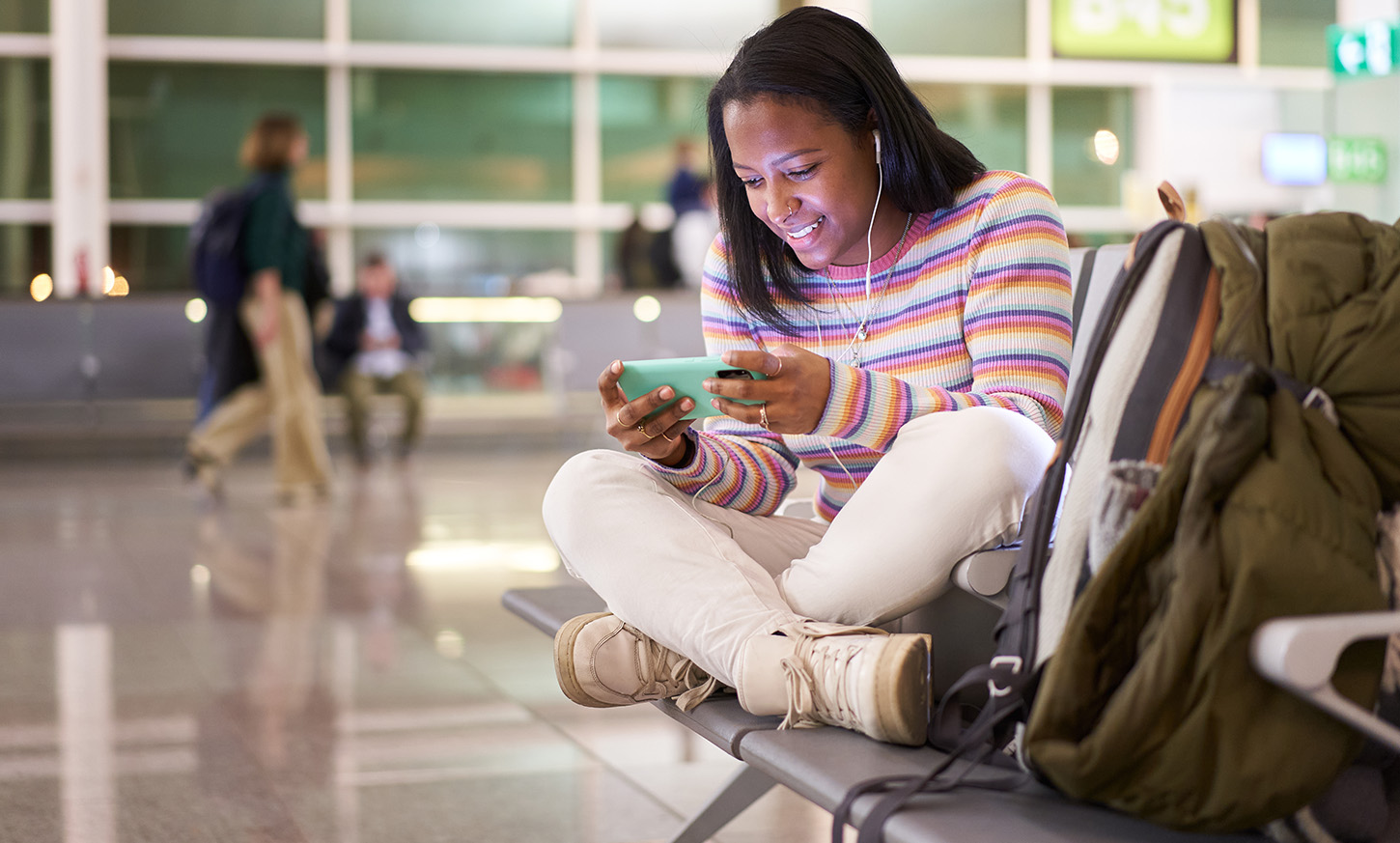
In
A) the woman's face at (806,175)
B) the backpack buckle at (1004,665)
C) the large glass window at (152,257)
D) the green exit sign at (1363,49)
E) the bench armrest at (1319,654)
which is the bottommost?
the backpack buckle at (1004,665)

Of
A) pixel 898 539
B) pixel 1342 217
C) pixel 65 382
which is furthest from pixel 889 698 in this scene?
pixel 65 382

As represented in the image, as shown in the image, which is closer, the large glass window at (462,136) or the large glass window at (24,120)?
the large glass window at (24,120)

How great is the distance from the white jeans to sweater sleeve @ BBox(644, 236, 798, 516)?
0.11 metres

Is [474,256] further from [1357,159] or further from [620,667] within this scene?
[620,667]

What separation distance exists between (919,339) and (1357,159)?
35.1ft

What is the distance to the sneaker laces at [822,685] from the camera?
4.40 feet

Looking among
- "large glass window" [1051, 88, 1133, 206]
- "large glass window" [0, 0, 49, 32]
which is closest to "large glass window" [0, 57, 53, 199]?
"large glass window" [0, 0, 49, 32]

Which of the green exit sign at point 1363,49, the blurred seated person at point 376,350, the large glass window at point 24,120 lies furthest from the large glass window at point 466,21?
the green exit sign at point 1363,49

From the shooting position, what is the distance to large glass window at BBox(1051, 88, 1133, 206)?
13977mm

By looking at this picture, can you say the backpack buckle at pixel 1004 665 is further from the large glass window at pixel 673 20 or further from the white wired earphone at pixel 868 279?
the large glass window at pixel 673 20

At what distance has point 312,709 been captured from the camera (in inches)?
119

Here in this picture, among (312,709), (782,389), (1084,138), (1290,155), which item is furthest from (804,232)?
(1084,138)

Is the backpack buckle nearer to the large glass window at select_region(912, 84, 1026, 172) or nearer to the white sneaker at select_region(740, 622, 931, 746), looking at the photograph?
the white sneaker at select_region(740, 622, 931, 746)

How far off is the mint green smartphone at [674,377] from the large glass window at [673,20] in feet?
38.3
